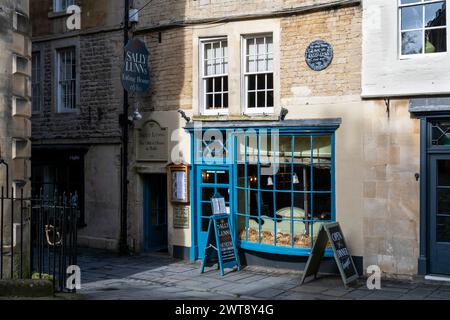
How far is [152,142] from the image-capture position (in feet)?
43.0

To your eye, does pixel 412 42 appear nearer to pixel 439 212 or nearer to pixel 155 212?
pixel 439 212

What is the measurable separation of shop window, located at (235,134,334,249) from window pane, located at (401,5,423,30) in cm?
247

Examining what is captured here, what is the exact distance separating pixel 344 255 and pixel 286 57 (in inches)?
162

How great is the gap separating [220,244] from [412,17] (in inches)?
220

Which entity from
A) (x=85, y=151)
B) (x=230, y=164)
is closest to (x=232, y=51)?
(x=230, y=164)

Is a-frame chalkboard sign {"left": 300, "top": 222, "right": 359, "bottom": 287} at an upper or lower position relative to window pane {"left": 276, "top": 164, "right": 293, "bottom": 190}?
lower

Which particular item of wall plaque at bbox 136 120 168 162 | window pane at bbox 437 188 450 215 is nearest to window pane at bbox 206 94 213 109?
wall plaque at bbox 136 120 168 162

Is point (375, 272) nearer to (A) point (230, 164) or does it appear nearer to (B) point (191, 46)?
(A) point (230, 164)

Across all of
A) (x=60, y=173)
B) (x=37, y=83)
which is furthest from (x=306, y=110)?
(x=37, y=83)

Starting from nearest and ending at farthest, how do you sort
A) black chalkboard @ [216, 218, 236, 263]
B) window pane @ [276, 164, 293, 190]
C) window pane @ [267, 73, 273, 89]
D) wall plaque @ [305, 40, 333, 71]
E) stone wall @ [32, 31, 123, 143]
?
wall plaque @ [305, 40, 333, 71]
black chalkboard @ [216, 218, 236, 263]
window pane @ [276, 164, 293, 190]
window pane @ [267, 73, 273, 89]
stone wall @ [32, 31, 123, 143]

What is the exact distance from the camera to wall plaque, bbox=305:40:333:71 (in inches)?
425

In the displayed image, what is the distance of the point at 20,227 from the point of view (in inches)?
341

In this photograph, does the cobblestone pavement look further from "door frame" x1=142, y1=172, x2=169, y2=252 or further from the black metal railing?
"door frame" x1=142, y1=172, x2=169, y2=252

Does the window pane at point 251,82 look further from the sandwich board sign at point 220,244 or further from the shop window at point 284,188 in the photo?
the sandwich board sign at point 220,244
